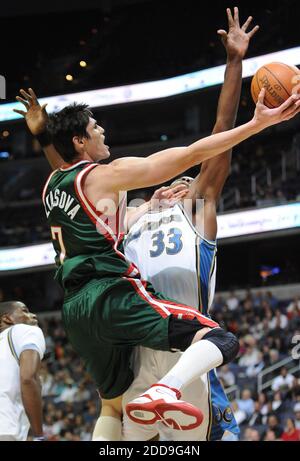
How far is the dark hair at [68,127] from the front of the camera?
4.99 m

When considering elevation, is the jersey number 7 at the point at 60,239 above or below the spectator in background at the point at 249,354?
above

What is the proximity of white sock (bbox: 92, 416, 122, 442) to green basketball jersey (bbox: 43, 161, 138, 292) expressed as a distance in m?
0.89

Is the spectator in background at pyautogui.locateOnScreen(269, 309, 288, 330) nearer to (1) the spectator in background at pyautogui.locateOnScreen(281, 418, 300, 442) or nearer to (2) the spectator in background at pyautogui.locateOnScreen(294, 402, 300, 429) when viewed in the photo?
(2) the spectator in background at pyautogui.locateOnScreen(294, 402, 300, 429)

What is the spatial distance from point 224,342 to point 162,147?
21948 millimetres

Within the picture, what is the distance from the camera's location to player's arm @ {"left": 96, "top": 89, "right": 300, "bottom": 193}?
4.52 metres

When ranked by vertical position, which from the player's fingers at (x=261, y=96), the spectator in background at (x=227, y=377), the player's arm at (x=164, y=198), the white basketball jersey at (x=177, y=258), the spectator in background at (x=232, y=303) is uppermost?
the player's fingers at (x=261, y=96)

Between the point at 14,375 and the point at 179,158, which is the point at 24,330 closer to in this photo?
the point at 14,375

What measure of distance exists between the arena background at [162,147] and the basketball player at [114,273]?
27.3 ft

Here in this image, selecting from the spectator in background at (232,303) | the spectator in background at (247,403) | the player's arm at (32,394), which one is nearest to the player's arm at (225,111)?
the player's arm at (32,394)

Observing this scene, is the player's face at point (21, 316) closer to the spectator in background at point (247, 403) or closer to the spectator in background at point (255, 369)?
the spectator in background at point (247, 403)

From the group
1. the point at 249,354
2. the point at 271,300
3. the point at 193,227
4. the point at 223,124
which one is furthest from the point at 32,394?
the point at 271,300

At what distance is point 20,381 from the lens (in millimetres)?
5832

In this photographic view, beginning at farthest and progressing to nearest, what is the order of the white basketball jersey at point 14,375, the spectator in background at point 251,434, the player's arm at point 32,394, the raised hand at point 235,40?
the spectator in background at point 251,434 < the white basketball jersey at point 14,375 < the player's arm at point 32,394 < the raised hand at point 235,40
